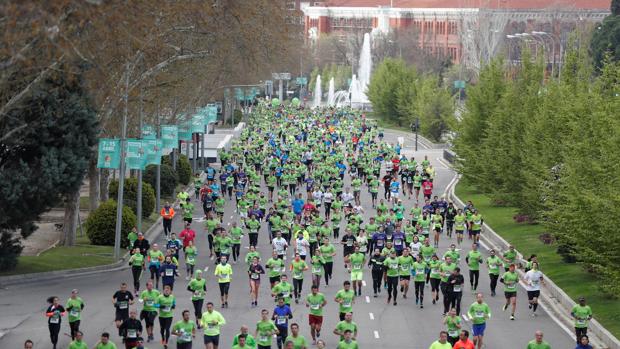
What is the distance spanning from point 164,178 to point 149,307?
30.7 metres

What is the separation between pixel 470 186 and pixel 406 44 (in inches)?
3874

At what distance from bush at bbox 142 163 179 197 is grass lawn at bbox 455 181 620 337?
39.3 feet

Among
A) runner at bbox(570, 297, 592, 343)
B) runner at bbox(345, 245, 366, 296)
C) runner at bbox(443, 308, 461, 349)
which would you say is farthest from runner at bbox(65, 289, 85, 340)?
runner at bbox(570, 297, 592, 343)

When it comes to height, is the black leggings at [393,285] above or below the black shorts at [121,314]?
below

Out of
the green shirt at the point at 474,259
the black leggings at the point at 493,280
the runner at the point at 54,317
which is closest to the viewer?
the runner at the point at 54,317

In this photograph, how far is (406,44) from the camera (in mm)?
158875

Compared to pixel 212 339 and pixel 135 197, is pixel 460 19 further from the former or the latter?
pixel 212 339

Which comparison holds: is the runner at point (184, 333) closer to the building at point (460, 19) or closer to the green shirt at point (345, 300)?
the green shirt at point (345, 300)

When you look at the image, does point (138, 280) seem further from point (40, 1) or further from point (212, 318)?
point (40, 1)

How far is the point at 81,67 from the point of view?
114 ft

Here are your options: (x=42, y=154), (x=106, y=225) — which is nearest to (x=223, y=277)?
(x=42, y=154)

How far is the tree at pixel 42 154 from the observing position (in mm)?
35000

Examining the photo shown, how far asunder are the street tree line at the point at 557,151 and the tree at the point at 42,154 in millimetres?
12243

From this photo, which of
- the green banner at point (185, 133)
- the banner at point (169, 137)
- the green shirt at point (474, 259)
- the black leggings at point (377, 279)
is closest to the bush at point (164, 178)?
the green banner at point (185, 133)
